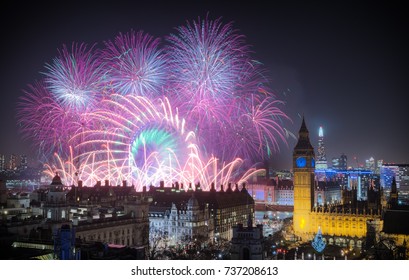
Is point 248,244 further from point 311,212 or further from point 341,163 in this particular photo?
point 341,163

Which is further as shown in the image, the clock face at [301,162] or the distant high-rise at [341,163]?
the distant high-rise at [341,163]

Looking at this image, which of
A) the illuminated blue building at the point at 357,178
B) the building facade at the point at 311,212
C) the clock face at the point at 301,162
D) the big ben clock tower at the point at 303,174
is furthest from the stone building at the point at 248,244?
the illuminated blue building at the point at 357,178

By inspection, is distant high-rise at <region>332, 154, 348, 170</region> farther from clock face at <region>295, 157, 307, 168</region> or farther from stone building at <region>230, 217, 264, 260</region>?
stone building at <region>230, 217, 264, 260</region>

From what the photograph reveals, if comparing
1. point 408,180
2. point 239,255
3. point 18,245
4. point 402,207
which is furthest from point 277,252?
point 408,180

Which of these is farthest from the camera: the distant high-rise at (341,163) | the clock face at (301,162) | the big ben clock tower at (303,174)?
the distant high-rise at (341,163)

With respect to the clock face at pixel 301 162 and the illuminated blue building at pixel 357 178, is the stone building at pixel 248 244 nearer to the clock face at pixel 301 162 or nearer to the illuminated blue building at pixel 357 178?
the clock face at pixel 301 162

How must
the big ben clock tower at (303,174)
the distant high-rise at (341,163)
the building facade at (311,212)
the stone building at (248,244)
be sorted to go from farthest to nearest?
1. the distant high-rise at (341,163)
2. the big ben clock tower at (303,174)
3. the building facade at (311,212)
4. the stone building at (248,244)

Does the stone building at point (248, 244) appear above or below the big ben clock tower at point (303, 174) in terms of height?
below

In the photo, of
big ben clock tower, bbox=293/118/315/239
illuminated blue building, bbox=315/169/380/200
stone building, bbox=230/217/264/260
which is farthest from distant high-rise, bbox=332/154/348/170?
stone building, bbox=230/217/264/260

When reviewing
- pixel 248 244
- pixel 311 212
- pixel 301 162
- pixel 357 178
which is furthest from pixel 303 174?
pixel 357 178
